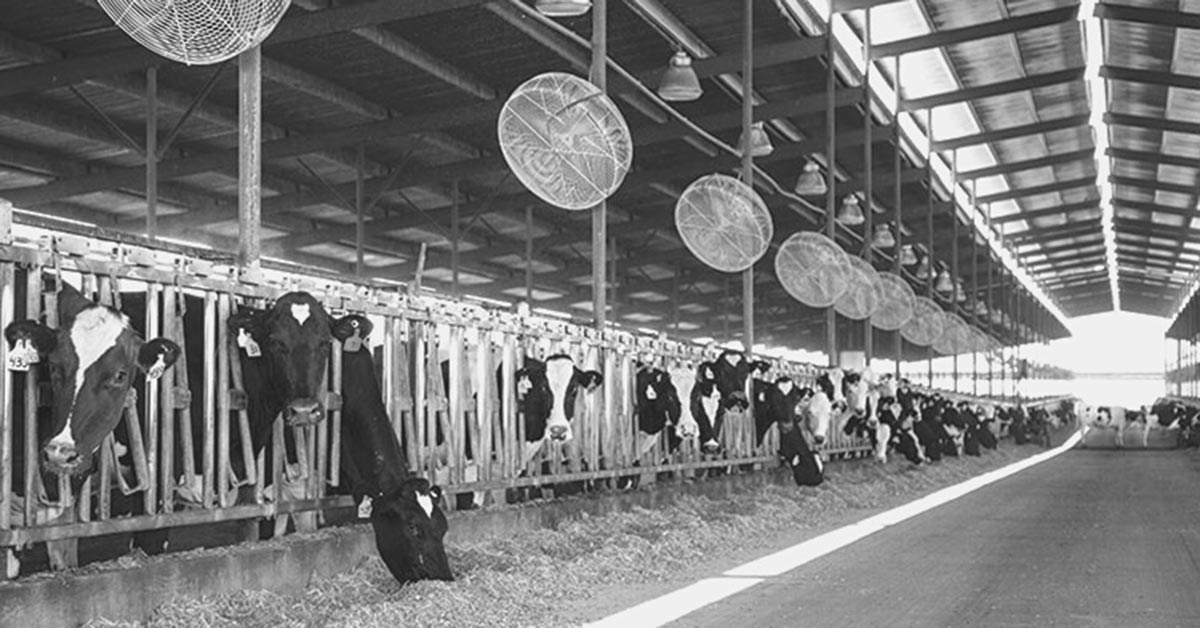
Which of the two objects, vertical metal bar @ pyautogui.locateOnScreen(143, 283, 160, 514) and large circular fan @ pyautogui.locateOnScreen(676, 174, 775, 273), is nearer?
vertical metal bar @ pyautogui.locateOnScreen(143, 283, 160, 514)

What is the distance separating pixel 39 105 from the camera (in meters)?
21.3

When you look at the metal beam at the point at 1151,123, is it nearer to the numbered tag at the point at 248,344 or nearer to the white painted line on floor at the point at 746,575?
the white painted line on floor at the point at 746,575

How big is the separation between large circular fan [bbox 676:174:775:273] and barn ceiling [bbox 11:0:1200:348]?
288cm

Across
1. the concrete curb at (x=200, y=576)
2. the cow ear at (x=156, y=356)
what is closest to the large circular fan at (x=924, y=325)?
the concrete curb at (x=200, y=576)

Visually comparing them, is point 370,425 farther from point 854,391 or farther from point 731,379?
point 854,391

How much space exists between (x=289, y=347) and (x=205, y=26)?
1979 mm

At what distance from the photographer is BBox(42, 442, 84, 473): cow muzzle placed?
6.92 meters

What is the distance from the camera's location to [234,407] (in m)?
9.02

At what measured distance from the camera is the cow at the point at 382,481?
30.1 feet

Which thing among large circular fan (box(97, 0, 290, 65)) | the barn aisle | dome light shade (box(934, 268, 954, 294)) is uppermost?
dome light shade (box(934, 268, 954, 294))

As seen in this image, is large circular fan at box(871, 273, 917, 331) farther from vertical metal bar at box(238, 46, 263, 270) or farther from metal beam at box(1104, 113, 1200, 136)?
vertical metal bar at box(238, 46, 263, 270)

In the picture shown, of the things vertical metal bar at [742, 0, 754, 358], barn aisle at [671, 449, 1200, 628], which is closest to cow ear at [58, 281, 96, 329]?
barn aisle at [671, 449, 1200, 628]

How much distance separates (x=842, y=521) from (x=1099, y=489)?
819 cm

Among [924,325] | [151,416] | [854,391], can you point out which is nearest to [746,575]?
[151,416]
